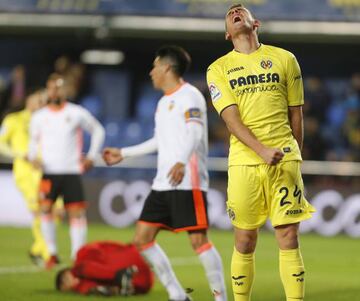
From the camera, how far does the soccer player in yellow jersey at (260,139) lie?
7.08 meters

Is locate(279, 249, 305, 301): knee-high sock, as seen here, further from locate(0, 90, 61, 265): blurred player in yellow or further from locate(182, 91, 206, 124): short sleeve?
locate(0, 90, 61, 265): blurred player in yellow

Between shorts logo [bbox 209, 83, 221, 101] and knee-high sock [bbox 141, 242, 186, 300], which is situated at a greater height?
shorts logo [bbox 209, 83, 221, 101]

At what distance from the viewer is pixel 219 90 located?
7.21 metres

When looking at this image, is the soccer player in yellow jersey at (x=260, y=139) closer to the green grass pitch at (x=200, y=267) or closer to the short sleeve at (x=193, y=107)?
the short sleeve at (x=193, y=107)

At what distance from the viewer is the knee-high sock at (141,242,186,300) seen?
335 inches

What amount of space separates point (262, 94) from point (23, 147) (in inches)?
336

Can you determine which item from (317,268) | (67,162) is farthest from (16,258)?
(317,268)

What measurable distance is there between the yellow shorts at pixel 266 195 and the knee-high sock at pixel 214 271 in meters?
1.10

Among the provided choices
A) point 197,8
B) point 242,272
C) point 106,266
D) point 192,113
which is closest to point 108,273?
point 106,266

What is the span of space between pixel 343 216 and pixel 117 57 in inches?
287

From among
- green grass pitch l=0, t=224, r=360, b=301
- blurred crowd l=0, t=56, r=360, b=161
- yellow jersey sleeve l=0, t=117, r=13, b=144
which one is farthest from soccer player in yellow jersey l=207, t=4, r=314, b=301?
blurred crowd l=0, t=56, r=360, b=161

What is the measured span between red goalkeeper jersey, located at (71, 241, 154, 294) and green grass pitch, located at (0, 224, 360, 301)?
0.16m

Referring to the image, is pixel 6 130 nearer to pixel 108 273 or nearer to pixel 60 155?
pixel 60 155

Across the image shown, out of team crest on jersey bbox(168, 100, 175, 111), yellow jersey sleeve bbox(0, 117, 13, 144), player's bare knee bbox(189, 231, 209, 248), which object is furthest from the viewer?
yellow jersey sleeve bbox(0, 117, 13, 144)
